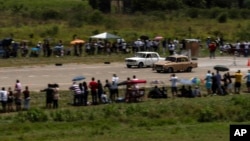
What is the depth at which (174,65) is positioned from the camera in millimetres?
52594

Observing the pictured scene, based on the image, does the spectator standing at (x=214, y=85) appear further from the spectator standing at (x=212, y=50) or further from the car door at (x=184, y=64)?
the spectator standing at (x=212, y=50)

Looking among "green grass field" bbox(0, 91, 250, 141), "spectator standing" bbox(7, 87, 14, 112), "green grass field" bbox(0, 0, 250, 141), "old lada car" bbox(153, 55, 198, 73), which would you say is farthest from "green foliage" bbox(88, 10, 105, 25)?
"spectator standing" bbox(7, 87, 14, 112)

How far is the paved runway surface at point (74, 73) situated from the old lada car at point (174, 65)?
52 cm

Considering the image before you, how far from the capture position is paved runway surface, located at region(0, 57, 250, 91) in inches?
1812

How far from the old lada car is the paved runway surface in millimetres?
524

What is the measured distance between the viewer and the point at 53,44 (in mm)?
65938

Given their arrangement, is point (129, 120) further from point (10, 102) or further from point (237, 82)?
point (237, 82)

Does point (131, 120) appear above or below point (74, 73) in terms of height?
below

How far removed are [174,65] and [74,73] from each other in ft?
24.6

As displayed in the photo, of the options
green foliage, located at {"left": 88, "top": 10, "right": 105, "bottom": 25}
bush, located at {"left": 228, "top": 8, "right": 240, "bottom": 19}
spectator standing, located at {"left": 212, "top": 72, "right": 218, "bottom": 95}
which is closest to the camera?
spectator standing, located at {"left": 212, "top": 72, "right": 218, "bottom": 95}

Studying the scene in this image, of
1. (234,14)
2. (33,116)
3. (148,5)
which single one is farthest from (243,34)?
(33,116)

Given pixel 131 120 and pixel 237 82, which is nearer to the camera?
pixel 131 120

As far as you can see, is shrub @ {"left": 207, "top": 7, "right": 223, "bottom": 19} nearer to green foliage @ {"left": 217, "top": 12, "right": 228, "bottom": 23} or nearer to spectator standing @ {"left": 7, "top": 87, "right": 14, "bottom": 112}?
green foliage @ {"left": 217, "top": 12, "right": 228, "bottom": 23}

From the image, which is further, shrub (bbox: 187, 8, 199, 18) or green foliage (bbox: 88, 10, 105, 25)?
shrub (bbox: 187, 8, 199, 18)
